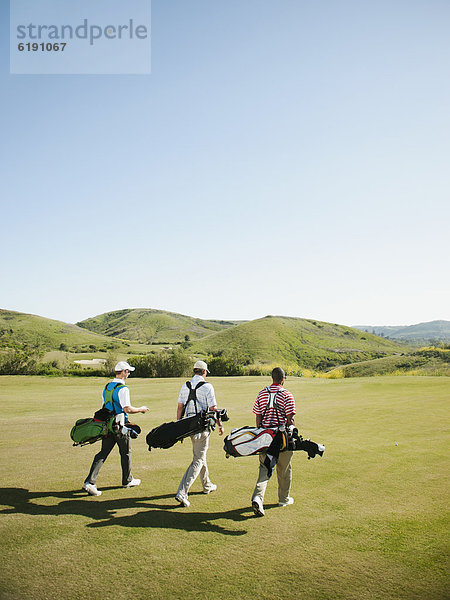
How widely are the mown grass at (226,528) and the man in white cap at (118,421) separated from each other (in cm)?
28

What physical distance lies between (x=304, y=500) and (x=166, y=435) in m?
3.01

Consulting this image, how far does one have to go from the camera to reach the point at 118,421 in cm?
873

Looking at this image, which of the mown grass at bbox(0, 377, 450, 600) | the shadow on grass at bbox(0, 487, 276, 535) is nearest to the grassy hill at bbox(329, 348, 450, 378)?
the mown grass at bbox(0, 377, 450, 600)

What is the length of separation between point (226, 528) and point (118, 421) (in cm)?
311

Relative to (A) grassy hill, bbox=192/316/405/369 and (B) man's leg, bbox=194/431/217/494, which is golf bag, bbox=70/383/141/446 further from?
(A) grassy hill, bbox=192/316/405/369

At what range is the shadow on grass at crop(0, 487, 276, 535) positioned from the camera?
7027 millimetres

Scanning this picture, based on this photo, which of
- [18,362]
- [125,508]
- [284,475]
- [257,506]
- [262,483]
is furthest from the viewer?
[18,362]

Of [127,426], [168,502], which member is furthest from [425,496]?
[127,426]

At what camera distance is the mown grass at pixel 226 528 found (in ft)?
17.2

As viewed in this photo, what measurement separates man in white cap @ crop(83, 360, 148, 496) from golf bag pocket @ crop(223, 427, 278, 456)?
6.28 ft

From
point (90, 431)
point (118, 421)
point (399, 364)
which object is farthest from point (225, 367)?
point (118, 421)

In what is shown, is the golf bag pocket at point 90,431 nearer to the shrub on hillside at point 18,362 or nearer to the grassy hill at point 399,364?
the grassy hill at point 399,364

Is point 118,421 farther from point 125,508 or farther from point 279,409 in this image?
point 279,409

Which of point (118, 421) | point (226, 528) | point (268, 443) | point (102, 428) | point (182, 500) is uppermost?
point (118, 421)
